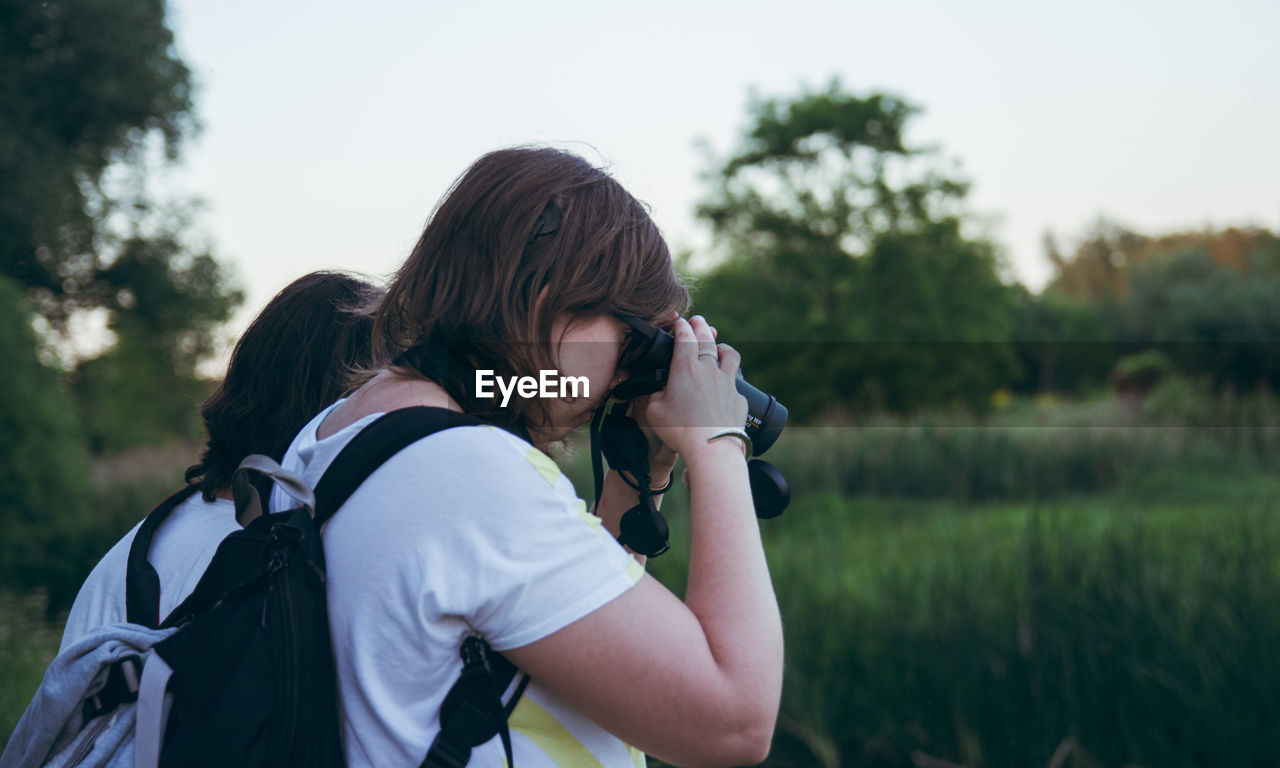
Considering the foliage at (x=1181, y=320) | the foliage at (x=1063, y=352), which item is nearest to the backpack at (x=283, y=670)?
the foliage at (x=1181, y=320)

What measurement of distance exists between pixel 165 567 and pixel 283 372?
14.5 inches

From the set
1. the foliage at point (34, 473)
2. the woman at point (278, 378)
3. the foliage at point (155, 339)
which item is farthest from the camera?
the foliage at point (155, 339)

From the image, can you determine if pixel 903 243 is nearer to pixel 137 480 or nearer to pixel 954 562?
pixel 137 480

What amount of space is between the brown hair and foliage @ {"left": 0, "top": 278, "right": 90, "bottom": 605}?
7093mm

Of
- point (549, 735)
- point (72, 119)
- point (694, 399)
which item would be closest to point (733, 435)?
point (694, 399)

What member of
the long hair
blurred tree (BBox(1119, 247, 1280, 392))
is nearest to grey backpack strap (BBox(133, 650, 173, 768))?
the long hair

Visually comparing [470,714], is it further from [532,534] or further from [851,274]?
[851,274]

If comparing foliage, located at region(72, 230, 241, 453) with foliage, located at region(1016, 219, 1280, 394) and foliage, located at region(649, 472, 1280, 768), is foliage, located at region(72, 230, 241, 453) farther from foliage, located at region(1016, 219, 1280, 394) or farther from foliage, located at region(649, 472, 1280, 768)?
foliage, located at region(1016, 219, 1280, 394)

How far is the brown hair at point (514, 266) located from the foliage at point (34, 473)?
709 centimetres

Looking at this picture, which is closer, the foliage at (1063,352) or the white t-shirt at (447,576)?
the white t-shirt at (447,576)

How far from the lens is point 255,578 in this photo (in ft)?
Result: 3.09

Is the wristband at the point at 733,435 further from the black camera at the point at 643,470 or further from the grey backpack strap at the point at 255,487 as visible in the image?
the grey backpack strap at the point at 255,487

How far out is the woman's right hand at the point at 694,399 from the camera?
44.9 inches

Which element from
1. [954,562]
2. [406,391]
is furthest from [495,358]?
[954,562]
